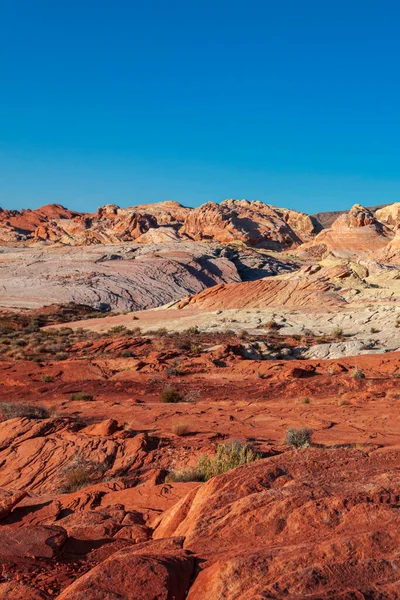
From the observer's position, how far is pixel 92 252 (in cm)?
6119

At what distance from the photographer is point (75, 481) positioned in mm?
8109

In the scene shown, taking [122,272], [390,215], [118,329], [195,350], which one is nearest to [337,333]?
[195,350]

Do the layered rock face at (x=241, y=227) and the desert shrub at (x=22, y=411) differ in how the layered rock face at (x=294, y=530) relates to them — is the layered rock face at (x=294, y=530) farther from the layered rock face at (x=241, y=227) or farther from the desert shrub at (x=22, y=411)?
the layered rock face at (x=241, y=227)

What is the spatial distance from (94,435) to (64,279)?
145ft

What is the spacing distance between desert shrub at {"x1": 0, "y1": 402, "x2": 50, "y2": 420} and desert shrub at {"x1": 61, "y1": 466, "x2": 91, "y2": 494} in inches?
132

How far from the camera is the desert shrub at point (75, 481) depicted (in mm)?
7984

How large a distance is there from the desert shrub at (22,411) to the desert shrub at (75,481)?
3344 millimetres

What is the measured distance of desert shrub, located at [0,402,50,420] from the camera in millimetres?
11534

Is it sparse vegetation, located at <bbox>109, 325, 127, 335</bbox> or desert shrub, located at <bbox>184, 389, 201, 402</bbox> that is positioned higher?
sparse vegetation, located at <bbox>109, 325, 127, 335</bbox>

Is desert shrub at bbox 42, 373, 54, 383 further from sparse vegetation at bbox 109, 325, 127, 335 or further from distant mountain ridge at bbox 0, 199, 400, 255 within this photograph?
distant mountain ridge at bbox 0, 199, 400, 255

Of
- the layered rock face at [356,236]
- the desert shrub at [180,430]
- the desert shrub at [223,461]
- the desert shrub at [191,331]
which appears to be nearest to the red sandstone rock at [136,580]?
the desert shrub at [223,461]

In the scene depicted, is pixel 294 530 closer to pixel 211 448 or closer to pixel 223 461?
pixel 223 461

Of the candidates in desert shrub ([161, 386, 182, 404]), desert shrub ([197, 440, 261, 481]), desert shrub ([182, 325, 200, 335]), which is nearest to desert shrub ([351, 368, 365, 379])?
desert shrub ([161, 386, 182, 404])

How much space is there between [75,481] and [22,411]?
13.7ft
